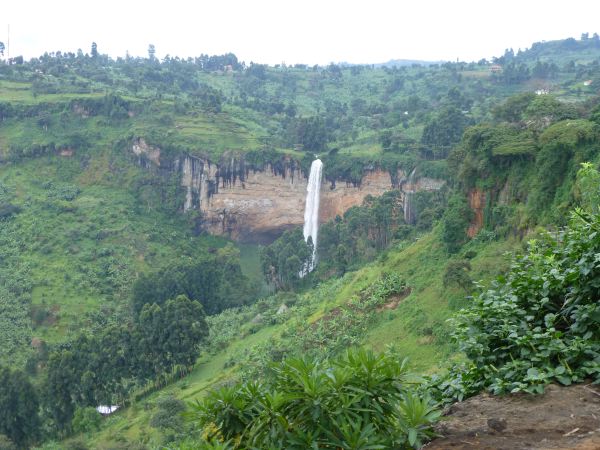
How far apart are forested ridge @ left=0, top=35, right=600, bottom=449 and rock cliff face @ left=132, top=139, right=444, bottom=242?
0.91m

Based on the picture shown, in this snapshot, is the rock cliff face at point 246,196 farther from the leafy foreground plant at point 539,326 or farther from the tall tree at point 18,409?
the leafy foreground plant at point 539,326

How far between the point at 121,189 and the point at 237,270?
1782 centimetres

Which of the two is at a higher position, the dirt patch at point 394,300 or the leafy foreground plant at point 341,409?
the leafy foreground plant at point 341,409

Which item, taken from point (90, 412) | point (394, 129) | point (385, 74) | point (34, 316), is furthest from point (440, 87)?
point (90, 412)

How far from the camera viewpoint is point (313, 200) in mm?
54312

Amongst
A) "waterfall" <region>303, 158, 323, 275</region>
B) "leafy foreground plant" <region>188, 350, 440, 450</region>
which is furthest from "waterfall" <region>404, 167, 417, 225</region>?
"leafy foreground plant" <region>188, 350, 440, 450</region>

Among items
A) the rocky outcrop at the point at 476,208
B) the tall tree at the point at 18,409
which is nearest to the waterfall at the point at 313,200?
the rocky outcrop at the point at 476,208

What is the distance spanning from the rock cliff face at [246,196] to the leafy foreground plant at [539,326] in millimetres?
47803

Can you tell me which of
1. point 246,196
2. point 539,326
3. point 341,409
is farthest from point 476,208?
point 246,196

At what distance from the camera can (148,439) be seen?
22.9 metres

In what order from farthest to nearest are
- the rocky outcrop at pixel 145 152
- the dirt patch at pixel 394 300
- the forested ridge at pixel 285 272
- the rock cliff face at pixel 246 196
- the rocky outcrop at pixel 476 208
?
the rocky outcrop at pixel 145 152 < the rock cliff face at pixel 246 196 < the dirt patch at pixel 394 300 < the rocky outcrop at pixel 476 208 < the forested ridge at pixel 285 272

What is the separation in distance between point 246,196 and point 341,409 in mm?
51601

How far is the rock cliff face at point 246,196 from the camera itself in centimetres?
A: 5434

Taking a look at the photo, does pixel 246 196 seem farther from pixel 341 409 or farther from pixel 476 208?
pixel 341 409
